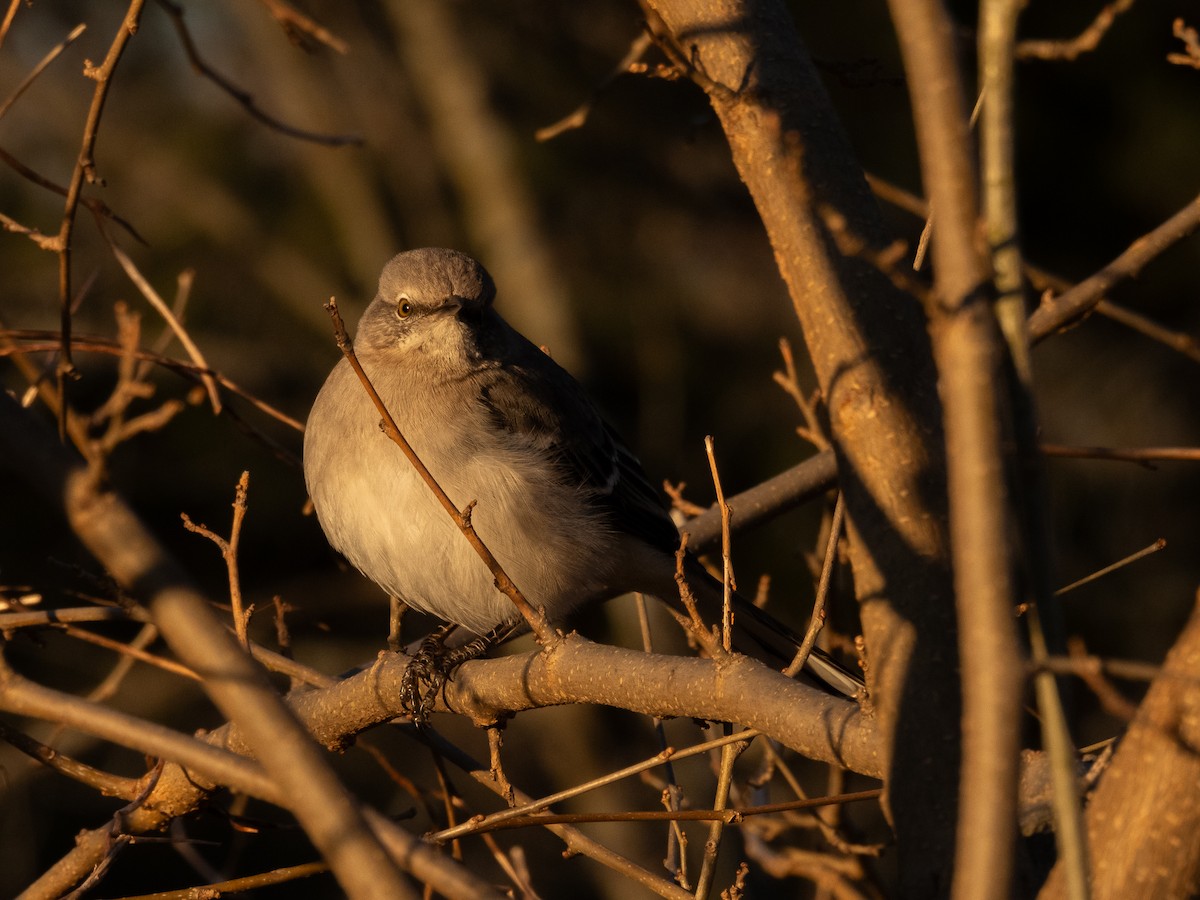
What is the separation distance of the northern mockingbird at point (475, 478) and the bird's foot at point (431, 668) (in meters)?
0.09

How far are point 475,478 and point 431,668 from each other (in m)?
0.85

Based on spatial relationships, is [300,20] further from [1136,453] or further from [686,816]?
[1136,453]

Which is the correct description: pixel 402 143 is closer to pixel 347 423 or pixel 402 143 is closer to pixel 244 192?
pixel 244 192

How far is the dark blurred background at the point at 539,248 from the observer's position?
1190cm

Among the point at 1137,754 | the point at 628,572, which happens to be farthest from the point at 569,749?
the point at 1137,754

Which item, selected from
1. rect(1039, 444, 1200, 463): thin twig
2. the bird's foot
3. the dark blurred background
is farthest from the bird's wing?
the dark blurred background

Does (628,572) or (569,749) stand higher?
(628,572)

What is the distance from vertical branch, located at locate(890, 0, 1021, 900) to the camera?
160 centimetres

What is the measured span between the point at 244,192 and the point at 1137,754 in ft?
43.2

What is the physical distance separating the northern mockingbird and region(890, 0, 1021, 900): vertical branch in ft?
9.20

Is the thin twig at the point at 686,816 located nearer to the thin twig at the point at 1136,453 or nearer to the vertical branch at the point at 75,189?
the thin twig at the point at 1136,453

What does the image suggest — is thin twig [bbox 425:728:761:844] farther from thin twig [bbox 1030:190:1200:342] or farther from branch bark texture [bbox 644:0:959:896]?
thin twig [bbox 1030:190:1200:342]

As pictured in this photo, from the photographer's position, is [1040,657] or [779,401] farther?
[779,401]

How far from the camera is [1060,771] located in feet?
5.53
